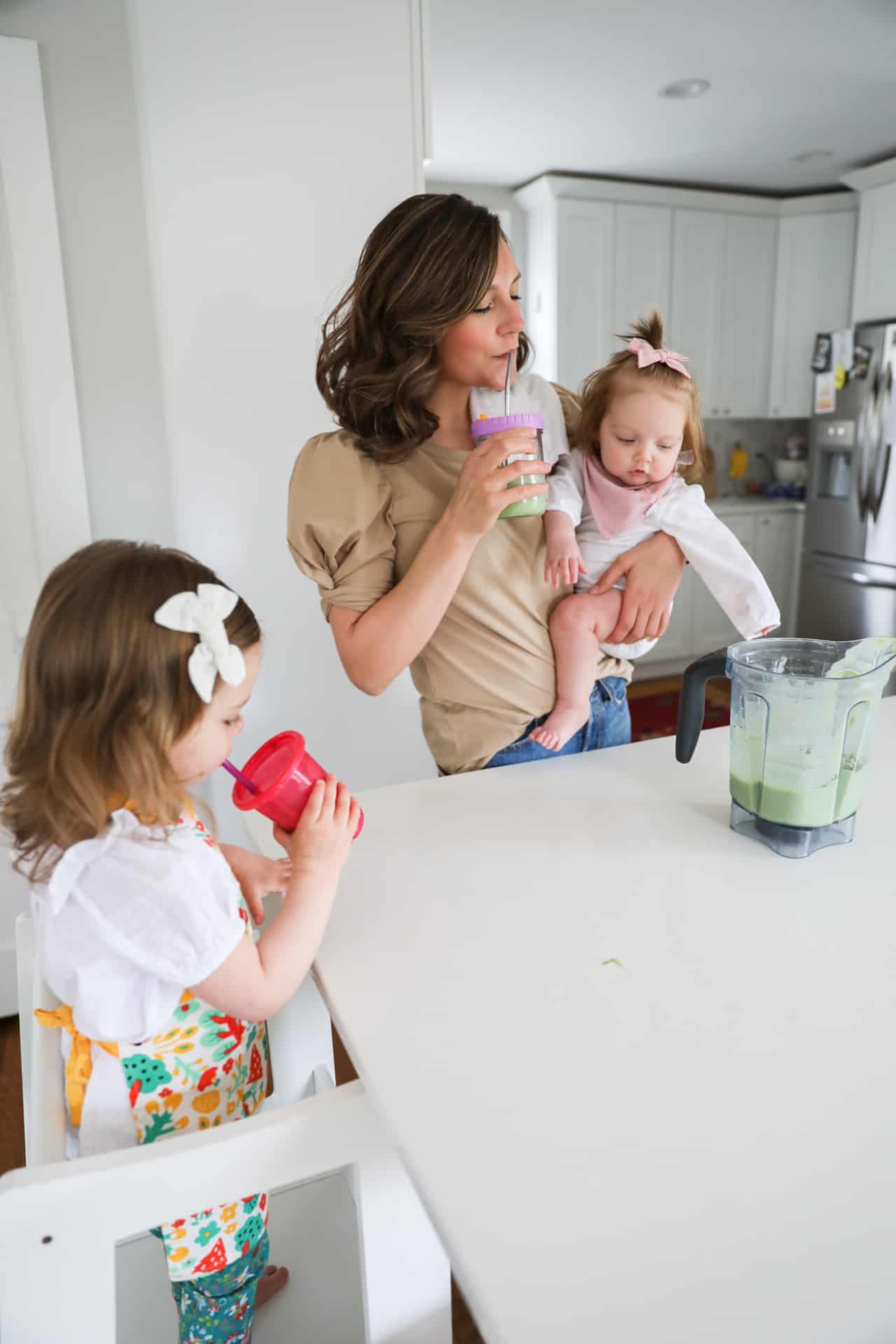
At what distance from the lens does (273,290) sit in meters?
1.89

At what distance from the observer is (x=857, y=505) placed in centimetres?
420

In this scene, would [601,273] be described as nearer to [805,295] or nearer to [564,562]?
[805,295]

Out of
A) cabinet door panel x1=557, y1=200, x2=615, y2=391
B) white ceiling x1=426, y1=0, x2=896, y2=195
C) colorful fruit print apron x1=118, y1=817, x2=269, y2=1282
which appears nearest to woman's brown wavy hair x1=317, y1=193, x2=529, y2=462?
colorful fruit print apron x1=118, y1=817, x2=269, y2=1282

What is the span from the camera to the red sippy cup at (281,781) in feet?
2.70

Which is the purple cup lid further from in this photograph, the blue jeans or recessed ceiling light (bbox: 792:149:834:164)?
recessed ceiling light (bbox: 792:149:834:164)

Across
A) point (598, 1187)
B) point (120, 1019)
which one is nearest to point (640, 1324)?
point (598, 1187)

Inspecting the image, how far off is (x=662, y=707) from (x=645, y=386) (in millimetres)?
3310

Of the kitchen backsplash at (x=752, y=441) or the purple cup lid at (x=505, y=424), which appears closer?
the purple cup lid at (x=505, y=424)

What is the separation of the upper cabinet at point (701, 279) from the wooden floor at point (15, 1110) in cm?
340

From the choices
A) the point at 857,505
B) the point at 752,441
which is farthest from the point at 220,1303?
the point at 752,441

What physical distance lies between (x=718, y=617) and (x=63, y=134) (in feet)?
12.8

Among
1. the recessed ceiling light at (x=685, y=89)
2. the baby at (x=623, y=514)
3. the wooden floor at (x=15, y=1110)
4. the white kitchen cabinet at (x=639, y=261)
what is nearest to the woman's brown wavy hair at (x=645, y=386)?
the baby at (x=623, y=514)

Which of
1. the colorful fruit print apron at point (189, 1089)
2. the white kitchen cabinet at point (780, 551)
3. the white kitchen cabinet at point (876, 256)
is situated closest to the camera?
the colorful fruit print apron at point (189, 1089)

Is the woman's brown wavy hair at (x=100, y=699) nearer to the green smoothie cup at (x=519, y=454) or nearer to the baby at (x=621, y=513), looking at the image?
the green smoothie cup at (x=519, y=454)
